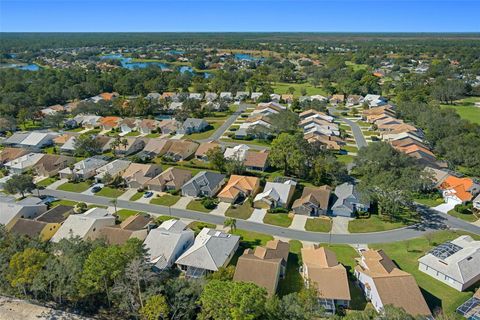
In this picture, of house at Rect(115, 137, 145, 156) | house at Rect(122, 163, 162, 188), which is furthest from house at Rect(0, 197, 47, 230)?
house at Rect(115, 137, 145, 156)

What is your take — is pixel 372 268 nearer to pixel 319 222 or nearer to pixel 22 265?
pixel 319 222

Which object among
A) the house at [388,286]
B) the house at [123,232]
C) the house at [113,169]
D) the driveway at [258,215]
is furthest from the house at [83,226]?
the house at [388,286]

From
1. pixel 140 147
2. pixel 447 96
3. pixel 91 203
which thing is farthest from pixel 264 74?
pixel 91 203

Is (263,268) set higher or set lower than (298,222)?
higher

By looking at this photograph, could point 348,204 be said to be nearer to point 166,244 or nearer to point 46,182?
point 166,244

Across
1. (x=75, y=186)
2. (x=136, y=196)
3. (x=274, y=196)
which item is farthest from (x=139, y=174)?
(x=274, y=196)

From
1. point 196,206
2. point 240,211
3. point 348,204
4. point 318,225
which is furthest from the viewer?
point 196,206
